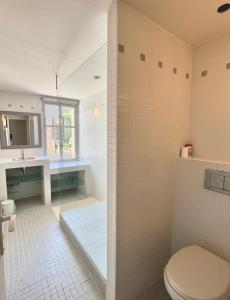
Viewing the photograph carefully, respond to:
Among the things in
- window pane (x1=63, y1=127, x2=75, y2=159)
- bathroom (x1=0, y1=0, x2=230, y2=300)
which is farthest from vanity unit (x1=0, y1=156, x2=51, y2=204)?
bathroom (x1=0, y1=0, x2=230, y2=300)

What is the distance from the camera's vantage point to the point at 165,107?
143cm

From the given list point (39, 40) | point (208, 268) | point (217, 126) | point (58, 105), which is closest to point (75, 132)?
point (58, 105)

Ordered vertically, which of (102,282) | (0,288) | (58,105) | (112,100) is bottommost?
(102,282)

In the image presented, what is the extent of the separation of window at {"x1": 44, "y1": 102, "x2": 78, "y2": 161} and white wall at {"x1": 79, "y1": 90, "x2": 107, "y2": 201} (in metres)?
0.31

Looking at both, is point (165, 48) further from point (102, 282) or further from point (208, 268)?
point (102, 282)

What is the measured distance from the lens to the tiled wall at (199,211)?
1.30m

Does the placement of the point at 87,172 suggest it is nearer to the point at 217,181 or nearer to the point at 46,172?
the point at 46,172

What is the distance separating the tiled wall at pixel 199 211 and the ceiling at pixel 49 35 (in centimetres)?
143

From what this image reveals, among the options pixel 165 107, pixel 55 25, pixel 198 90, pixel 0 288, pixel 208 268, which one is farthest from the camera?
pixel 198 90

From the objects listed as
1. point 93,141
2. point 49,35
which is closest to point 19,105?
point 93,141

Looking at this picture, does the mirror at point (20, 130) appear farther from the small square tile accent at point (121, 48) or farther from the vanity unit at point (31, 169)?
the small square tile accent at point (121, 48)

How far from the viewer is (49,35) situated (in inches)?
55.3

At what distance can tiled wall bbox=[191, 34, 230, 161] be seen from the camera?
139cm

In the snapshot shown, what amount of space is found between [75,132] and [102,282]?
9.92 ft
